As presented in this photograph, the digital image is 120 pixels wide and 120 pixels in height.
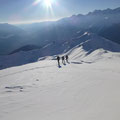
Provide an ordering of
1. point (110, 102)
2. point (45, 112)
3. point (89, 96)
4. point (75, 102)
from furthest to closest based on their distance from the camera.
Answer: point (89, 96), point (75, 102), point (110, 102), point (45, 112)

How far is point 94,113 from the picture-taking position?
5.95 meters

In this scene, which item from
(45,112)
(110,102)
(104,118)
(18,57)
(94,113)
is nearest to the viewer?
(104,118)

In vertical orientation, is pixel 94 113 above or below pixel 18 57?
below

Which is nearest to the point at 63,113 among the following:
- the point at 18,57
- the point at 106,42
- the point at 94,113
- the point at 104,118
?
the point at 94,113

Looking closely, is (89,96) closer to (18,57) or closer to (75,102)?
(75,102)

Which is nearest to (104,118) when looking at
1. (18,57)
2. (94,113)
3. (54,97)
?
(94,113)

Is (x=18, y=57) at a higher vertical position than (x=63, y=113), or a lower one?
higher

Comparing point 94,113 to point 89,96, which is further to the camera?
point 89,96

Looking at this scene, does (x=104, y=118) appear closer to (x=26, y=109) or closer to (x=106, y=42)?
(x=26, y=109)

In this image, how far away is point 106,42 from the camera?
6757 inches

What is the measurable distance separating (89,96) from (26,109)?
10.9 feet

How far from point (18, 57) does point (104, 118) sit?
200 meters

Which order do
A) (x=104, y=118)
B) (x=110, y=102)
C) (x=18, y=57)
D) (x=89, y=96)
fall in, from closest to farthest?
(x=104, y=118), (x=110, y=102), (x=89, y=96), (x=18, y=57)

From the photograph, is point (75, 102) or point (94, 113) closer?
point (94, 113)
